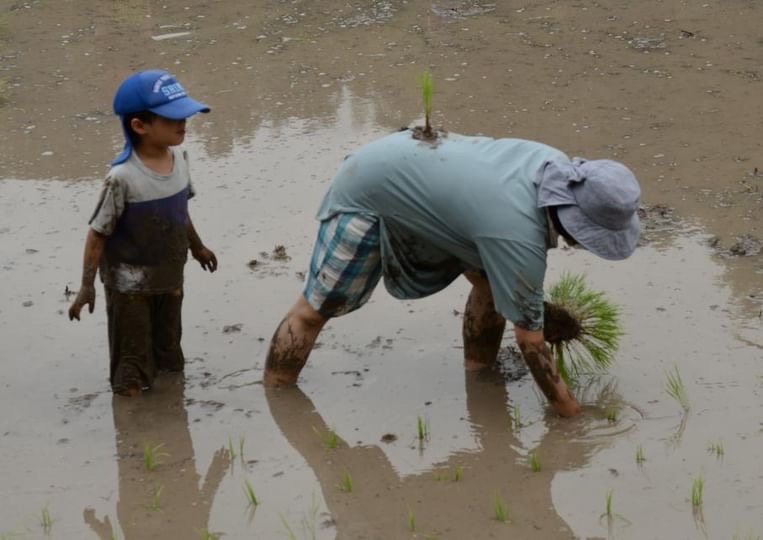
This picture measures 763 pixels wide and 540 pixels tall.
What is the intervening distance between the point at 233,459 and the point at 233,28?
229 inches

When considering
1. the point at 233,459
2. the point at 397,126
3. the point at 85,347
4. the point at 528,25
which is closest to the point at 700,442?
the point at 233,459

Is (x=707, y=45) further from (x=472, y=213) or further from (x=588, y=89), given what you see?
(x=472, y=213)

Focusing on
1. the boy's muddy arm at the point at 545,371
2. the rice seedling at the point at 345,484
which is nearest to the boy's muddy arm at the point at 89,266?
the rice seedling at the point at 345,484

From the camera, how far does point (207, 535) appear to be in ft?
12.1

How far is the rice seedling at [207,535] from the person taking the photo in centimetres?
368

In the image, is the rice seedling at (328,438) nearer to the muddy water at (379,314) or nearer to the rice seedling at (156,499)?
the muddy water at (379,314)

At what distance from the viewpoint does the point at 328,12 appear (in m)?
9.69

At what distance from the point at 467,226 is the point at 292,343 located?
96cm

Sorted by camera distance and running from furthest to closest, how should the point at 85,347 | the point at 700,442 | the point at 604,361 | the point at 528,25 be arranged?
the point at 528,25, the point at 85,347, the point at 604,361, the point at 700,442

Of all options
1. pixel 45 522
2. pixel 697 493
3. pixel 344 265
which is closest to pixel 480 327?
pixel 344 265

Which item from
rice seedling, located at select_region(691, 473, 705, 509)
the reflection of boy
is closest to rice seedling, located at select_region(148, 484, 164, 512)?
the reflection of boy

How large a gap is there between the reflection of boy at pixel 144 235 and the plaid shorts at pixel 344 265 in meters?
0.52

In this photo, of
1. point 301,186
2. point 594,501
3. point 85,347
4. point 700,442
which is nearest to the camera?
point 594,501

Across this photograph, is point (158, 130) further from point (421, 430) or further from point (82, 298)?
point (421, 430)
